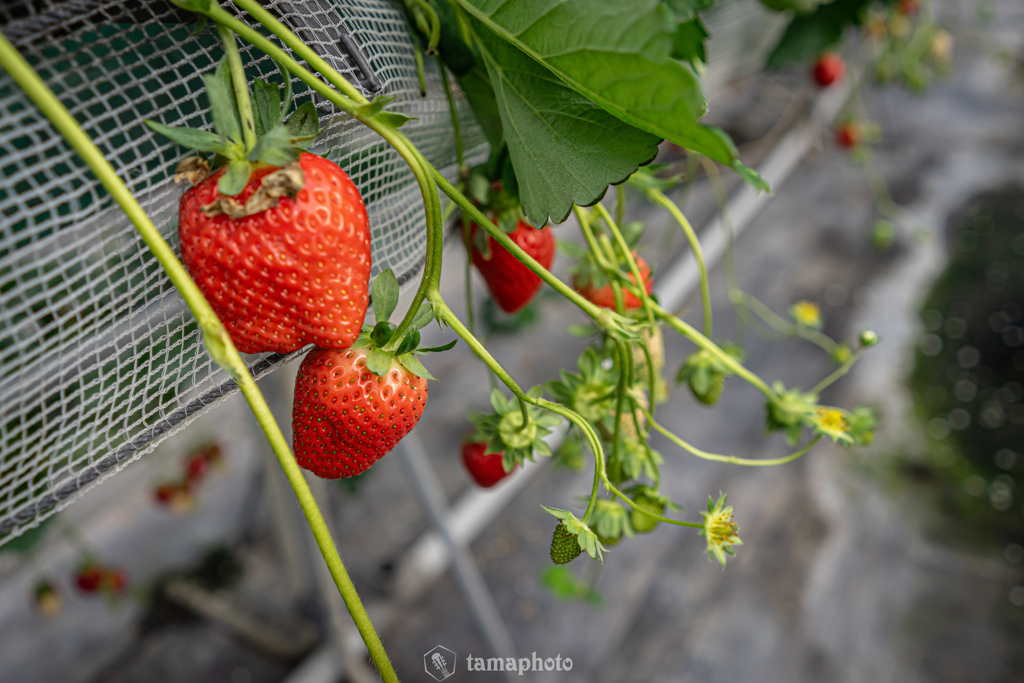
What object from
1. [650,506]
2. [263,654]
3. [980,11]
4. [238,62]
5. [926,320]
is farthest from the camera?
[980,11]

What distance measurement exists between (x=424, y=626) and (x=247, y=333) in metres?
1.11

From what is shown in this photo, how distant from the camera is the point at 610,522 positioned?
13.5 inches

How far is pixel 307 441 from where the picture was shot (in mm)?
276

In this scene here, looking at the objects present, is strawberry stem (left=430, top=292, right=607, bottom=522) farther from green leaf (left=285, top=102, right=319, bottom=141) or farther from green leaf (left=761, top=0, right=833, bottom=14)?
green leaf (left=761, top=0, right=833, bottom=14)

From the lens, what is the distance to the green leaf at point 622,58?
18 centimetres

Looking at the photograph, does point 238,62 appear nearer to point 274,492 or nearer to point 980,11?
point 274,492

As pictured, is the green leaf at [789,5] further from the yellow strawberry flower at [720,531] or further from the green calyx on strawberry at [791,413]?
the yellow strawberry flower at [720,531]

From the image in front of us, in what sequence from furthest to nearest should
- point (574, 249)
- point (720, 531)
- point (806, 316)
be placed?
point (806, 316)
point (574, 249)
point (720, 531)

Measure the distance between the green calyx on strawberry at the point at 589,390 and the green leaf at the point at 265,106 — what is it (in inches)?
7.7

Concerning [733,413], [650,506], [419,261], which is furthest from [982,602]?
[419,261]

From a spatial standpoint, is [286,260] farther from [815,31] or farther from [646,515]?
[815,31]

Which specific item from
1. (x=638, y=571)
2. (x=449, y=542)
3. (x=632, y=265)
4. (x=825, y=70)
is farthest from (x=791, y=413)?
(x=825, y=70)

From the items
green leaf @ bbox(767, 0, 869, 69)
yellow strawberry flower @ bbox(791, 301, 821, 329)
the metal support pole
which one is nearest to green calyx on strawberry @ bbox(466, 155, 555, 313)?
yellow strawberry flower @ bbox(791, 301, 821, 329)

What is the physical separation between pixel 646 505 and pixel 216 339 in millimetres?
239
